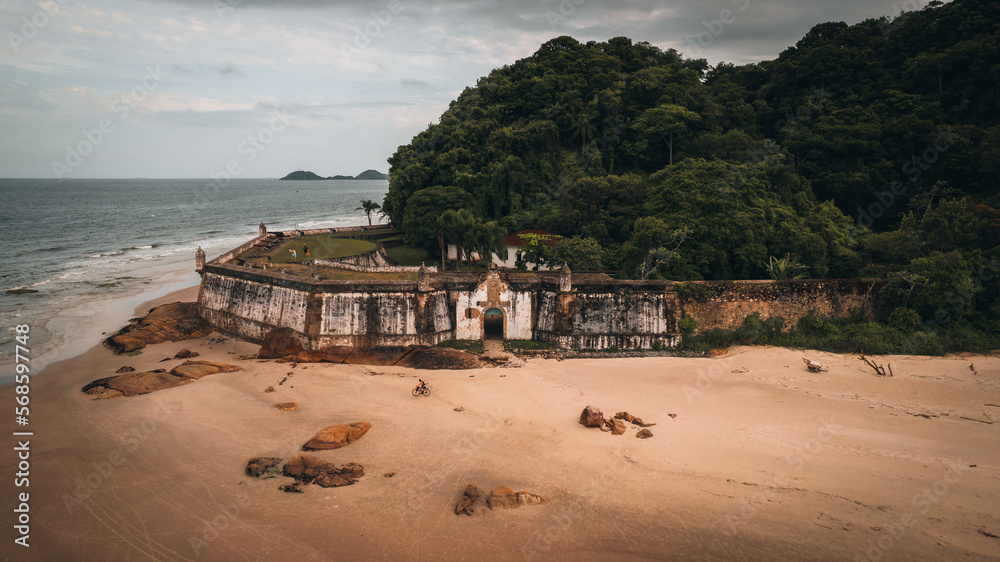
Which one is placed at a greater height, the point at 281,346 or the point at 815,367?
the point at 281,346

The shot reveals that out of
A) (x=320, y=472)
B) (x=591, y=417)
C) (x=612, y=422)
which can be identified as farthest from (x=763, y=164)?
(x=320, y=472)

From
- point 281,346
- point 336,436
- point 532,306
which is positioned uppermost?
point 532,306

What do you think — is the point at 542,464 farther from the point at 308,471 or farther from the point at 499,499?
the point at 308,471

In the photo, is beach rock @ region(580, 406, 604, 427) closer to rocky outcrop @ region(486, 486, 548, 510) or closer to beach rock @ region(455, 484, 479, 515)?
rocky outcrop @ region(486, 486, 548, 510)

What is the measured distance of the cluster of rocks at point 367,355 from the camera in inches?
988

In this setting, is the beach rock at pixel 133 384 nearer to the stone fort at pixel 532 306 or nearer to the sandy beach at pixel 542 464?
the sandy beach at pixel 542 464

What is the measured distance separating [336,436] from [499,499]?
665cm

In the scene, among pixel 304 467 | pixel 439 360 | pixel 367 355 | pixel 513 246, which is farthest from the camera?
pixel 513 246

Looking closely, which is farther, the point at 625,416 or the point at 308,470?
the point at 625,416

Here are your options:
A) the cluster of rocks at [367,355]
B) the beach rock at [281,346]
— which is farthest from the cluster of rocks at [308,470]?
the beach rock at [281,346]

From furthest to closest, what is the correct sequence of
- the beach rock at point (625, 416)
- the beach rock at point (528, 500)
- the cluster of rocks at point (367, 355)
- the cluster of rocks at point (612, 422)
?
the cluster of rocks at point (367, 355) → the beach rock at point (625, 416) → the cluster of rocks at point (612, 422) → the beach rock at point (528, 500)

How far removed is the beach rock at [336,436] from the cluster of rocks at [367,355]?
6.51 m

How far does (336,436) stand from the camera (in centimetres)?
1805

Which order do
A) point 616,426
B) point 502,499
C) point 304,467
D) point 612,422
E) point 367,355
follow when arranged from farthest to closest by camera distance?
point 367,355, point 612,422, point 616,426, point 304,467, point 502,499
